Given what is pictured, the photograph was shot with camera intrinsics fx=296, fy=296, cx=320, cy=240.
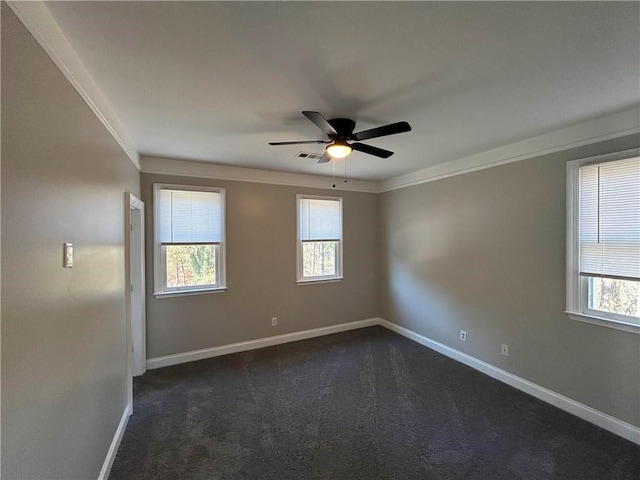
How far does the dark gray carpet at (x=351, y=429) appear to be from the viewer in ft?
6.82

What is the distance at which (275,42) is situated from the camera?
1525 mm

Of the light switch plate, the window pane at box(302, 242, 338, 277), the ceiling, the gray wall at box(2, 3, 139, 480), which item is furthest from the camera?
the window pane at box(302, 242, 338, 277)

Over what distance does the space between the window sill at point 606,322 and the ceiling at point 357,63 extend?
171 centimetres

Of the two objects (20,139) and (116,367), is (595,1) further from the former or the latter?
(116,367)

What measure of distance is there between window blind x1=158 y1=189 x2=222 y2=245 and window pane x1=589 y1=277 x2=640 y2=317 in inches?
161

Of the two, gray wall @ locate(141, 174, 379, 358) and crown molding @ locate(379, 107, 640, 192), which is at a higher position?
crown molding @ locate(379, 107, 640, 192)

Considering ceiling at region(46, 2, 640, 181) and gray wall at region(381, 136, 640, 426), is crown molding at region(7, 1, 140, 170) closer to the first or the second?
ceiling at region(46, 2, 640, 181)

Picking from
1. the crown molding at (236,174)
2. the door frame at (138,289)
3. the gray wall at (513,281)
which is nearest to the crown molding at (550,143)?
the gray wall at (513,281)

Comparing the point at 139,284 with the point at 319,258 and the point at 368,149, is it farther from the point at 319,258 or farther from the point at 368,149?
the point at 368,149

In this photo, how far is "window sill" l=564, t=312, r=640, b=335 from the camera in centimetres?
235

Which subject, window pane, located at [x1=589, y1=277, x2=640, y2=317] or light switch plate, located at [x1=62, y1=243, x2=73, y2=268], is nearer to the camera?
light switch plate, located at [x1=62, y1=243, x2=73, y2=268]

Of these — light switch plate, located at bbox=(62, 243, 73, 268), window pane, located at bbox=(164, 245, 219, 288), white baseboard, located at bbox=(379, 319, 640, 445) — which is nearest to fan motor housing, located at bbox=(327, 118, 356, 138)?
light switch plate, located at bbox=(62, 243, 73, 268)

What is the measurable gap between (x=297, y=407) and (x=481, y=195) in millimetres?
3123

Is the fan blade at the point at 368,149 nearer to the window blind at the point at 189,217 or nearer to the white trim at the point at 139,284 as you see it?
the window blind at the point at 189,217
